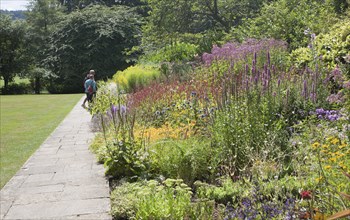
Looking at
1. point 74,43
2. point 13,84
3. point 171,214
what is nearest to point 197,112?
point 171,214

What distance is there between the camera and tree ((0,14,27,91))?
1155 inches

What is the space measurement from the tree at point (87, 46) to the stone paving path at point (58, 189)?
22.4 m

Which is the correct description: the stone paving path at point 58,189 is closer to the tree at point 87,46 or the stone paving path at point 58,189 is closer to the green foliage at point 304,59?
the green foliage at point 304,59

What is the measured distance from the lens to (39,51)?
3075cm

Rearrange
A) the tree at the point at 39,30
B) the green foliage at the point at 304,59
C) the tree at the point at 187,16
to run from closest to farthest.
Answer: the green foliage at the point at 304,59
the tree at the point at 187,16
the tree at the point at 39,30

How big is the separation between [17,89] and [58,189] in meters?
27.7

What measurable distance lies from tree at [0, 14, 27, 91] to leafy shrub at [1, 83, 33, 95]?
0.30 meters

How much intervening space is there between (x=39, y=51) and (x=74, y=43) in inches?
135

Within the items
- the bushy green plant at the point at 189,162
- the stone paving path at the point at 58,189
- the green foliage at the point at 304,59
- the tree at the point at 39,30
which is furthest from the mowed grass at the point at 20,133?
the tree at the point at 39,30

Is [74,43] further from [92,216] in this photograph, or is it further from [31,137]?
[92,216]

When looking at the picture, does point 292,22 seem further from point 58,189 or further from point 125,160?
point 58,189

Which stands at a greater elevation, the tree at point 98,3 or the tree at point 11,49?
the tree at point 98,3

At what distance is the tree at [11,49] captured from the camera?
2933cm

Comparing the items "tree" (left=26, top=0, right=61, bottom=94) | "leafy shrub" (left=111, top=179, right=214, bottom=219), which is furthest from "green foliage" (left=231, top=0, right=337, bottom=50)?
"tree" (left=26, top=0, right=61, bottom=94)
